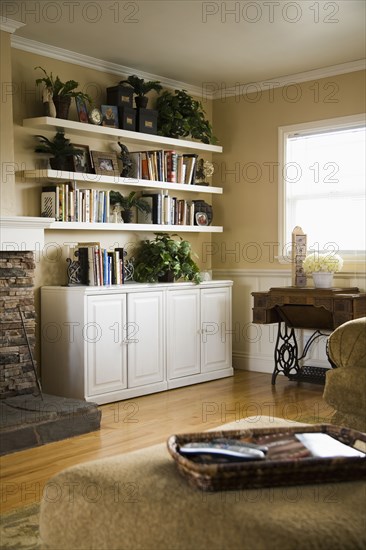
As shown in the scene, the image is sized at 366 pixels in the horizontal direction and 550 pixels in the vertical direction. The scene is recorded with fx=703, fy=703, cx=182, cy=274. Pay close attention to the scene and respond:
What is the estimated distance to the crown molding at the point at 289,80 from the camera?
18.4ft

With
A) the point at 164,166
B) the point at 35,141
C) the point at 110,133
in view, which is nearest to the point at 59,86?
the point at 35,141

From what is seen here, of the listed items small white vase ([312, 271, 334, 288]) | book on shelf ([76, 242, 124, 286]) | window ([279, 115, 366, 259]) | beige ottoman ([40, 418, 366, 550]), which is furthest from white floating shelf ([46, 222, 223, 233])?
beige ottoman ([40, 418, 366, 550])

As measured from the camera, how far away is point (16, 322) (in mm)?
4574

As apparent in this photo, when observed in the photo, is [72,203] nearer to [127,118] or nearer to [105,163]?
[105,163]

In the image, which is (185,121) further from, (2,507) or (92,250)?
(2,507)

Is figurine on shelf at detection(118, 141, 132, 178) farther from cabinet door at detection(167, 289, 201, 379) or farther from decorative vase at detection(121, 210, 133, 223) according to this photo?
cabinet door at detection(167, 289, 201, 379)

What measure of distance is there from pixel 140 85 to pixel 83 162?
35.5 inches

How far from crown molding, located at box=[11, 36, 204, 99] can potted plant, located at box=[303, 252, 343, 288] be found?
6.46 feet

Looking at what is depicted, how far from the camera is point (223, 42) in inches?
200

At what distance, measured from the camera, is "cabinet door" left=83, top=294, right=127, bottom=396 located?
191 inches

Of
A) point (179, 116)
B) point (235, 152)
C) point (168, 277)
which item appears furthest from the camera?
point (235, 152)

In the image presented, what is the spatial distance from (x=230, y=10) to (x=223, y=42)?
0.62m

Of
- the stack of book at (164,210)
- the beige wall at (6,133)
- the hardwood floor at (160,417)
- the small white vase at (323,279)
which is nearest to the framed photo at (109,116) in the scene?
the stack of book at (164,210)

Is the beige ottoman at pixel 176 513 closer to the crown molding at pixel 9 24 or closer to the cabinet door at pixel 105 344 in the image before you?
the cabinet door at pixel 105 344
